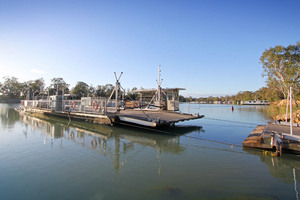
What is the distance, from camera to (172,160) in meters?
6.33

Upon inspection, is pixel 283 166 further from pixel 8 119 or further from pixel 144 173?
pixel 8 119

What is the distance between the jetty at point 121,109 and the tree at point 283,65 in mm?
21727

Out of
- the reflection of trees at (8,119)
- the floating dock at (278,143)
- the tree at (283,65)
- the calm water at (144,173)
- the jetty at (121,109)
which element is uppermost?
the tree at (283,65)

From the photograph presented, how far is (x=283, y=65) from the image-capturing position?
2812 cm

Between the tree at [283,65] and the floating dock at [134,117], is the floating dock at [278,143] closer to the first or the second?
the floating dock at [134,117]

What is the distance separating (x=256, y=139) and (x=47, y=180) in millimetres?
8668

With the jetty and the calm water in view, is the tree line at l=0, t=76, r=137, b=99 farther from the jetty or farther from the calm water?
the calm water

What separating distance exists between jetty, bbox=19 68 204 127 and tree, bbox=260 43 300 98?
21.7 m

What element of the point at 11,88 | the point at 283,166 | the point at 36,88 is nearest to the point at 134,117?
the point at 283,166

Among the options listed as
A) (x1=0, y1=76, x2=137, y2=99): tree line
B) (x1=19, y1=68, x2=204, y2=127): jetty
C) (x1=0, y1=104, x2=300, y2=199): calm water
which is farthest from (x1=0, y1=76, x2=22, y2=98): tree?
(x1=0, y1=104, x2=300, y2=199): calm water

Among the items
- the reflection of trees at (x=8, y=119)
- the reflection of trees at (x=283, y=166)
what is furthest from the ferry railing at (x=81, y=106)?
the reflection of trees at (x=283, y=166)

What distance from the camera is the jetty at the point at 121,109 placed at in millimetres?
12695

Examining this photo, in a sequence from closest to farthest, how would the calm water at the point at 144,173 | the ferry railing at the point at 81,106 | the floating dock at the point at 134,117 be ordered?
the calm water at the point at 144,173 < the floating dock at the point at 134,117 < the ferry railing at the point at 81,106

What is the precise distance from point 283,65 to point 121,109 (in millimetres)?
29127
